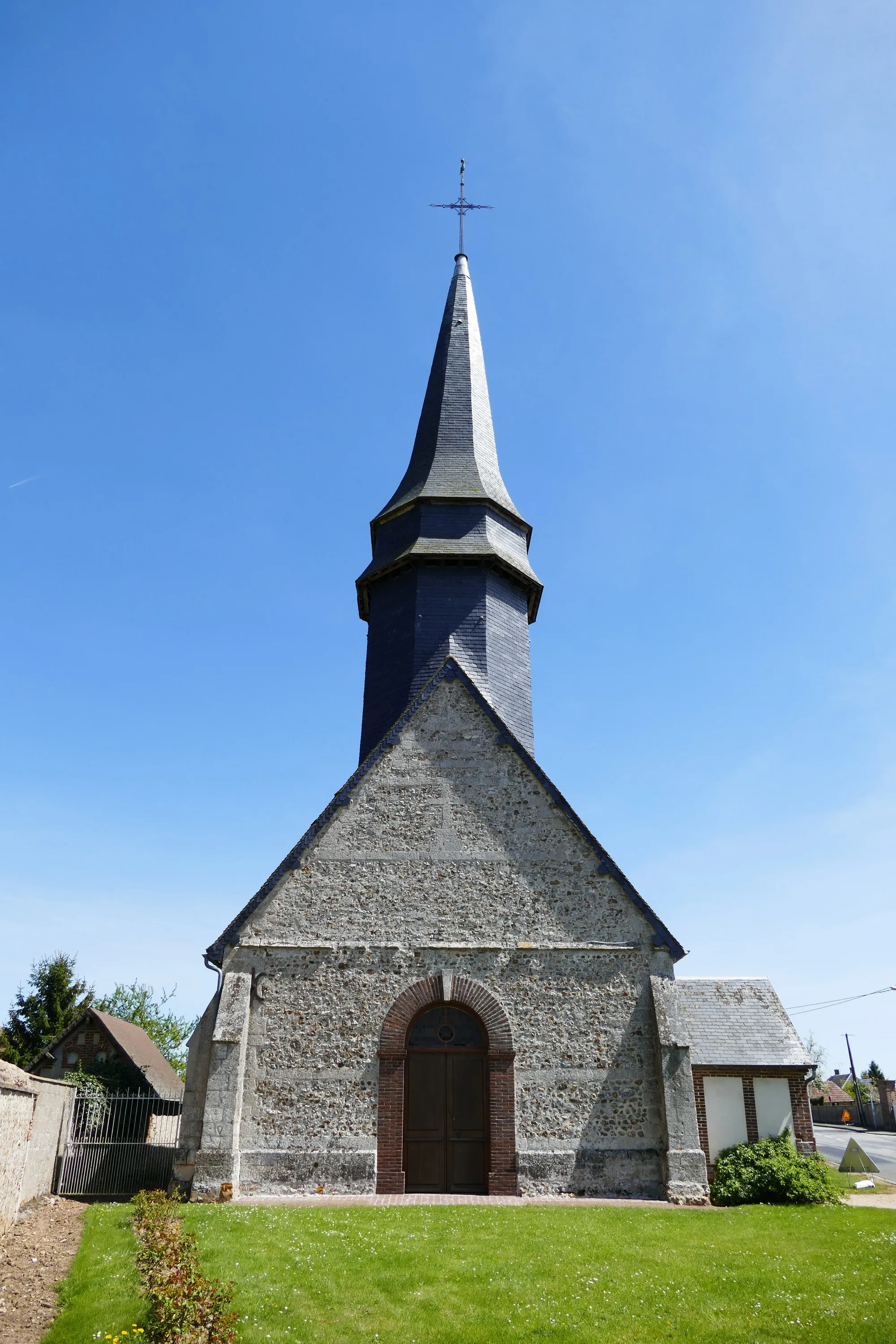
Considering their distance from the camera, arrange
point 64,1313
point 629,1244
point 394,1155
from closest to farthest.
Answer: point 64,1313, point 629,1244, point 394,1155

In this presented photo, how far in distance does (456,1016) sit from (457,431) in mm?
13317

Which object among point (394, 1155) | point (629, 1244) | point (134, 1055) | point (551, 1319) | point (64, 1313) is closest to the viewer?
point (551, 1319)

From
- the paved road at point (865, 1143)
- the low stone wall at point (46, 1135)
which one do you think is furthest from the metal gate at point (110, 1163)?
the paved road at point (865, 1143)

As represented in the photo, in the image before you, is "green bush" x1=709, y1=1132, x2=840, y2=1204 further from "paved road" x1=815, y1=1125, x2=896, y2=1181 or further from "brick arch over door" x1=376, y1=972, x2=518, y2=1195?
"paved road" x1=815, y1=1125, x2=896, y2=1181

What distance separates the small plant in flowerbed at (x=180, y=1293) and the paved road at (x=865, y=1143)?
14.6m

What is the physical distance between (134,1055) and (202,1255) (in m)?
20.2

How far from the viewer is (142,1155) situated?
46.0 feet

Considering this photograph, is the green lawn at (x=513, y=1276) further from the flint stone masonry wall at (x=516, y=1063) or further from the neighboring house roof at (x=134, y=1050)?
the neighboring house roof at (x=134, y=1050)

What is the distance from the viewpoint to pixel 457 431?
21156 mm

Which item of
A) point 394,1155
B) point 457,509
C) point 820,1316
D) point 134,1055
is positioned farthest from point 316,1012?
point 134,1055

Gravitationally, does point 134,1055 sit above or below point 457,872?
below

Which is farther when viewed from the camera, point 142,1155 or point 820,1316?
point 142,1155

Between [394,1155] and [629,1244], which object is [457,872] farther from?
[629,1244]

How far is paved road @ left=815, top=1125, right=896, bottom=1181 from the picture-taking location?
2388 cm
